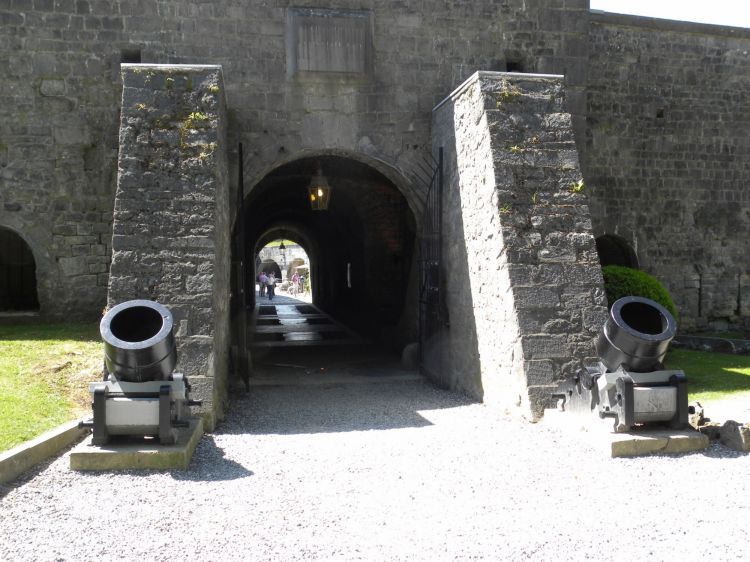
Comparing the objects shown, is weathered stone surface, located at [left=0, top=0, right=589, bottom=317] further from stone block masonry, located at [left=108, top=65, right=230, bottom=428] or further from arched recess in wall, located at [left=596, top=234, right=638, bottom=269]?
arched recess in wall, located at [left=596, top=234, right=638, bottom=269]

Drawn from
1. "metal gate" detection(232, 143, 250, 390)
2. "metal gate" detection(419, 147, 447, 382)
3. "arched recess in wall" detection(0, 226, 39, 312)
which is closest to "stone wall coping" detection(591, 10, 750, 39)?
"metal gate" detection(419, 147, 447, 382)

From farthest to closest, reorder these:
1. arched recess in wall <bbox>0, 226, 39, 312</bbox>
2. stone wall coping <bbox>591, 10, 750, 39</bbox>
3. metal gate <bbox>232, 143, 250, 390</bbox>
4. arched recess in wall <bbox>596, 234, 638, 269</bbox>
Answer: arched recess in wall <bbox>596, 234, 638, 269</bbox> → stone wall coping <bbox>591, 10, 750, 39</bbox> → arched recess in wall <bbox>0, 226, 39, 312</bbox> → metal gate <bbox>232, 143, 250, 390</bbox>

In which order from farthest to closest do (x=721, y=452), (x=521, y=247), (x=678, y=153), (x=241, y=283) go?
(x=678, y=153) → (x=241, y=283) → (x=521, y=247) → (x=721, y=452)

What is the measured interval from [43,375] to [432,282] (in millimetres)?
4510

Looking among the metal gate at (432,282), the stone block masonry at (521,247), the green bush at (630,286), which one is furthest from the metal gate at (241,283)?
the green bush at (630,286)

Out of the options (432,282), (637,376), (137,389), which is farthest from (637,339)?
(432,282)

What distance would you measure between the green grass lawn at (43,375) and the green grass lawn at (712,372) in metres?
6.21

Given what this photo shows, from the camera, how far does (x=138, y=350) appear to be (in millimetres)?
4570

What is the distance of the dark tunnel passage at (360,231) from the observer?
11680 mm

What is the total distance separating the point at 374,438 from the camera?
5781 millimetres

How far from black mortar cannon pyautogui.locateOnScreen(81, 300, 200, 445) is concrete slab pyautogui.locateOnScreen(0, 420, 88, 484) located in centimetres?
→ 40

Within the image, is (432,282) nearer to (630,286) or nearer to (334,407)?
(334,407)

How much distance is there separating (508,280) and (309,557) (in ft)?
11.7

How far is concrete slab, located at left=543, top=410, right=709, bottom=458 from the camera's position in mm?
4980
